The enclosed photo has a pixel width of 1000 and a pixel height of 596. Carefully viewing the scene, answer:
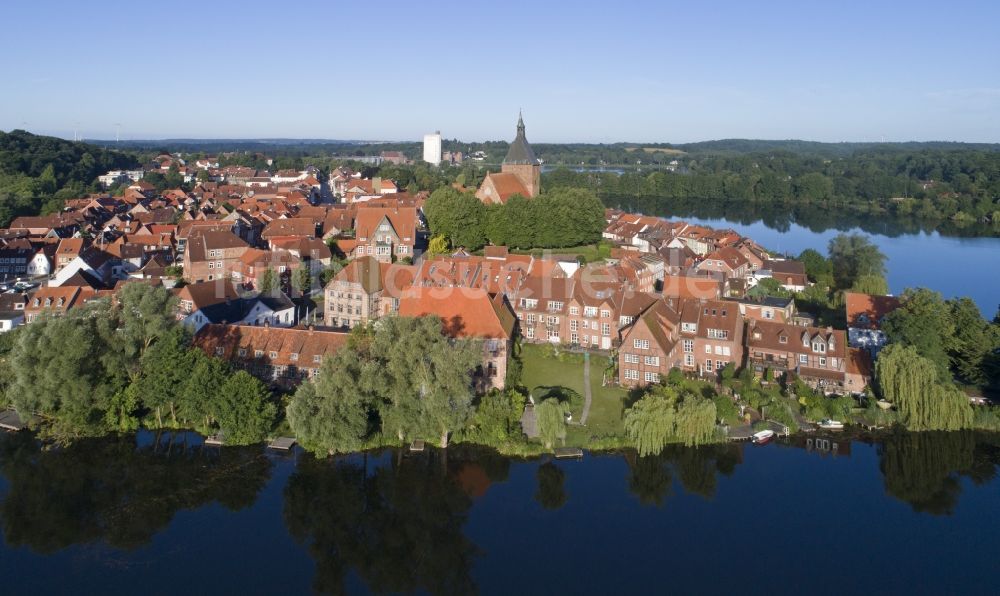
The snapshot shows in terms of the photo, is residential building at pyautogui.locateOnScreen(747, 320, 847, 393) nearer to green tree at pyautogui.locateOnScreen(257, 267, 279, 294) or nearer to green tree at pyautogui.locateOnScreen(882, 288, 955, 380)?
green tree at pyautogui.locateOnScreen(882, 288, 955, 380)

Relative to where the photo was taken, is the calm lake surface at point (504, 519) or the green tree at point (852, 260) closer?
the calm lake surface at point (504, 519)

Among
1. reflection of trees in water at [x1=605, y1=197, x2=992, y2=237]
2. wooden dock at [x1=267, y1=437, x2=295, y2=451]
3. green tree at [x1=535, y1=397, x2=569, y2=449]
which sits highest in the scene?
reflection of trees in water at [x1=605, y1=197, x2=992, y2=237]

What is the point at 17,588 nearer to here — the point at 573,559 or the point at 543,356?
the point at 573,559

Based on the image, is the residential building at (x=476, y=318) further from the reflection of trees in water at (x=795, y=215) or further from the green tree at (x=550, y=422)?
the reflection of trees in water at (x=795, y=215)

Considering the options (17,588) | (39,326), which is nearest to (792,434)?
(17,588)

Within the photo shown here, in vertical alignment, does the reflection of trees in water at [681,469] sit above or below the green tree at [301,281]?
below

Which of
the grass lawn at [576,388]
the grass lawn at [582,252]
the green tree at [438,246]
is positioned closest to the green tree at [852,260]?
the grass lawn at [582,252]

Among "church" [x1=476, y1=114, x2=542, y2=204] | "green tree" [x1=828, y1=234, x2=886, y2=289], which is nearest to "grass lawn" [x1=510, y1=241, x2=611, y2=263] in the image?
"church" [x1=476, y1=114, x2=542, y2=204]
